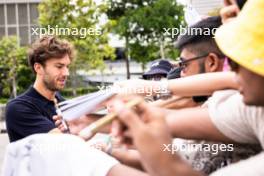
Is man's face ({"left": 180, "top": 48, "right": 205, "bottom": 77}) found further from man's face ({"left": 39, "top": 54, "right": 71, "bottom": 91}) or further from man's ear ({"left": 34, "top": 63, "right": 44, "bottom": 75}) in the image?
man's ear ({"left": 34, "top": 63, "right": 44, "bottom": 75})

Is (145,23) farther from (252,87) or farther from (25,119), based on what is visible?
(252,87)

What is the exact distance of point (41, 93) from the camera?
3238mm

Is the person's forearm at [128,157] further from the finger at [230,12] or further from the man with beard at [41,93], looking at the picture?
the man with beard at [41,93]

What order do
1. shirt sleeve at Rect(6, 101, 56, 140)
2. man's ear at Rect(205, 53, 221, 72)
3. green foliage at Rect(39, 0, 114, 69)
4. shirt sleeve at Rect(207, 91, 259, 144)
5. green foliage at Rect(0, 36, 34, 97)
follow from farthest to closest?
1. green foliage at Rect(0, 36, 34, 97)
2. green foliage at Rect(39, 0, 114, 69)
3. shirt sleeve at Rect(6, 101, 56, 140)
4. man's ear at Rect(205, 53, 221, 72)
5. shirt sleeve at Rect(207, 91, 259, 144)

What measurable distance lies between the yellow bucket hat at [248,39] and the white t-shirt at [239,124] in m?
0.15

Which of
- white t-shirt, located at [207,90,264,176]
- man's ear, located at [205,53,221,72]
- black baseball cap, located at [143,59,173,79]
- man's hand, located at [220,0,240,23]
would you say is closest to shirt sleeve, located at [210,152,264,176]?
white t-shirt, located at [207,90,264,176]

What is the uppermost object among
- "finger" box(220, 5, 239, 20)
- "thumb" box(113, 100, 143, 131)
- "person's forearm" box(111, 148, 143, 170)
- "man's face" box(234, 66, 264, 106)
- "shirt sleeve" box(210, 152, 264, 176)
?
"finger" box(220, 5, 239, 20)

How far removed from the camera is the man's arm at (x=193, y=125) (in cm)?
133

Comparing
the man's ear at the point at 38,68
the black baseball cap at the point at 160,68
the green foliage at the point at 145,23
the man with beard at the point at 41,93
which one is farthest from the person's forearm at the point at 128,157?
the green foliage at the point at 145,23

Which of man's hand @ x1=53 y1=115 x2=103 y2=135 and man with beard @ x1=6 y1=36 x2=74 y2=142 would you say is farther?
man with beard @ x1=6 y1=36 x2=74 y2=142

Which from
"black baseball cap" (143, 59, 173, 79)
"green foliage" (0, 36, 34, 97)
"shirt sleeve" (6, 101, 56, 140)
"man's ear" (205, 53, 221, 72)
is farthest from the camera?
"green foliage" (0, 36, 34, 97)

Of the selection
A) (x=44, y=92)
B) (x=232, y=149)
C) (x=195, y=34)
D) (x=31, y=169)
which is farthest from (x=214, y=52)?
(x=44, y=92)

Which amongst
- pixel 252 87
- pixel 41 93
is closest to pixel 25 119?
pixel 41 93

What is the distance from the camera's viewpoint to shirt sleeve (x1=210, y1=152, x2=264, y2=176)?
1180 millimetres
